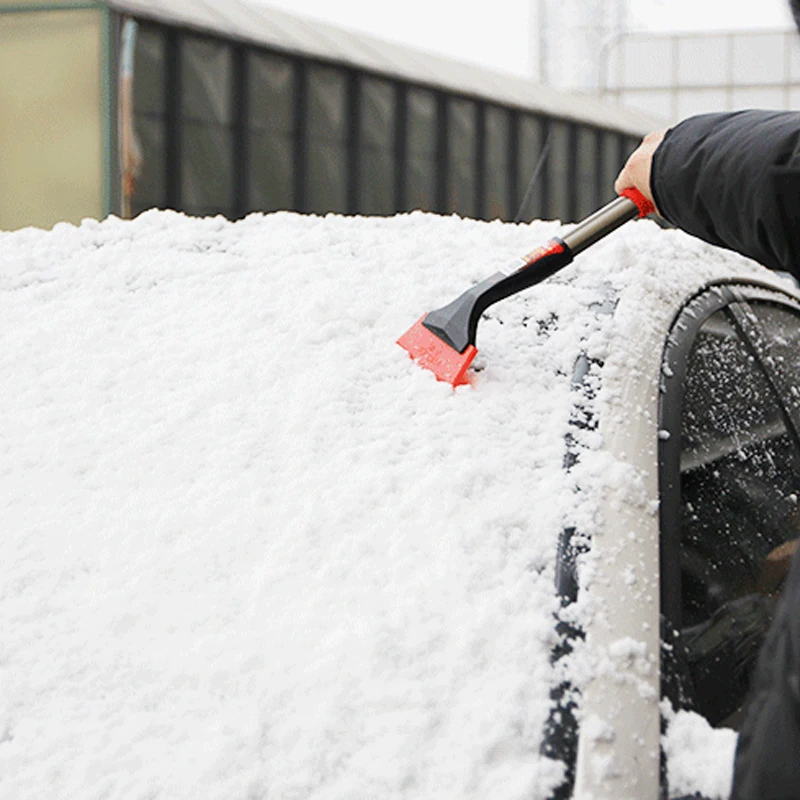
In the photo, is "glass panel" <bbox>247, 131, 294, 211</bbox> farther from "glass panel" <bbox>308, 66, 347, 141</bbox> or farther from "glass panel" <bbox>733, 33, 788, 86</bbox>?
"glass panel" <bbox>733, 33, 788, 86</bbox>

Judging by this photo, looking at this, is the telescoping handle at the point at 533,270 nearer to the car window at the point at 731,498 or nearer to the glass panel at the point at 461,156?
the car window at the point at 731,498

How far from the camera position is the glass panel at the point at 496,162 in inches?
347

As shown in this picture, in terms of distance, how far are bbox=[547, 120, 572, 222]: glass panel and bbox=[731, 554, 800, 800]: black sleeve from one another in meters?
9.00

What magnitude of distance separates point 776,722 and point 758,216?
576 millimetres

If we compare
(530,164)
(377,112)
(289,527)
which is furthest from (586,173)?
(289,527)

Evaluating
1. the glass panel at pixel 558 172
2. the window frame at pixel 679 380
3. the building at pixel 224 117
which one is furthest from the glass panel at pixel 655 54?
the window frame at pixel 679 380

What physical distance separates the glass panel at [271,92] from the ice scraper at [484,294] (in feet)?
17.8

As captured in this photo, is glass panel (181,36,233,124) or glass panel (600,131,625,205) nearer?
glass panel (181,36,233,124)

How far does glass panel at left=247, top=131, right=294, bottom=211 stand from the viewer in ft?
22.3

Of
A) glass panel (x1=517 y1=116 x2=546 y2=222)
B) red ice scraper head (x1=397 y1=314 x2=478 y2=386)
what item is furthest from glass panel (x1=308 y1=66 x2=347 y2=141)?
red ice scraper head (x1=397 y1=314 x2=478 y2=386)

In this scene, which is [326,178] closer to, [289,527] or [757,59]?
[289,527]

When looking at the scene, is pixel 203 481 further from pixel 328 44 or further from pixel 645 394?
pixel 328 44

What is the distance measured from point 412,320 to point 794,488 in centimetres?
66

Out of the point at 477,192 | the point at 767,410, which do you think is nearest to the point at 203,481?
the point at 767,410
